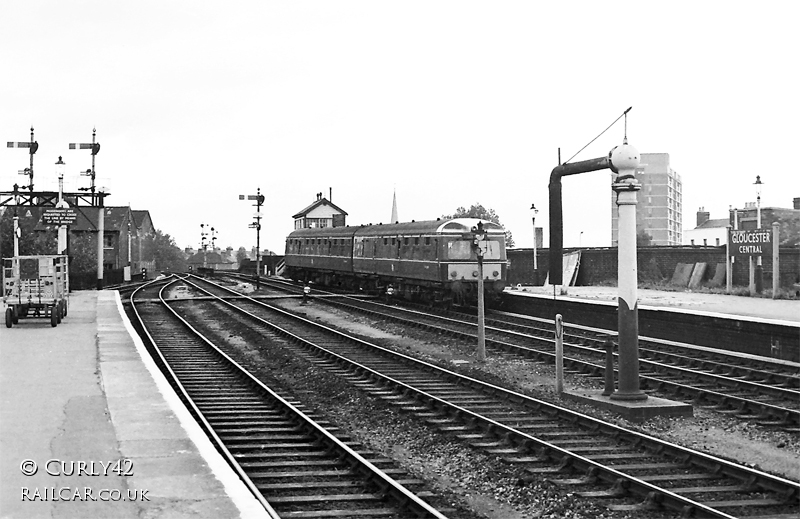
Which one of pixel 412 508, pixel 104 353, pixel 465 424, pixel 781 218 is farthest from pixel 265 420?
pixel 781 218

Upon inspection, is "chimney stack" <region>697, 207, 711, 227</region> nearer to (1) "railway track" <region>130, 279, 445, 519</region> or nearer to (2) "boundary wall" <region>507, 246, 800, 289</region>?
(2) "boundary wall" <region>507, 246, 800, 289</region>

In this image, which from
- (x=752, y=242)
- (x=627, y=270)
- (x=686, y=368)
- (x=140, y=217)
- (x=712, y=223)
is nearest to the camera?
(x=627, y=270)

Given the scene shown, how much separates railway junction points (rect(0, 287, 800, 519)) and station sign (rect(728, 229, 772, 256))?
2080 cm

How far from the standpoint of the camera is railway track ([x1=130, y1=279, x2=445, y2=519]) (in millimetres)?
7879

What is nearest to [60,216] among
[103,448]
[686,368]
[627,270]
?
[686,368]

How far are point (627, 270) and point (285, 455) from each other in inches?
208

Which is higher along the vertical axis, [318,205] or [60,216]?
[318,205]

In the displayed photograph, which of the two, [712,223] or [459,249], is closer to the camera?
[459,249]

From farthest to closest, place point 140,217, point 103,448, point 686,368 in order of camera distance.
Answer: point 140,217 → point 686,368 → point 103,448

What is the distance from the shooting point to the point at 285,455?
32.1 ft

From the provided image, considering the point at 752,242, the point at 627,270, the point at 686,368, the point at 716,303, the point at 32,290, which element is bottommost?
the point at 686,368

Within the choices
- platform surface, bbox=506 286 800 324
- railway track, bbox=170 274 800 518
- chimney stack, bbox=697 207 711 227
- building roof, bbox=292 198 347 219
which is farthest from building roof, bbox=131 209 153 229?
railway track, bbox=170 274 800 518

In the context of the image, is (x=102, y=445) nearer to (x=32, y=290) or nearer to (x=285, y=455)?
(x=285, y=455)

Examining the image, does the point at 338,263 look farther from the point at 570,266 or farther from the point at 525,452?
the point at 525,452
